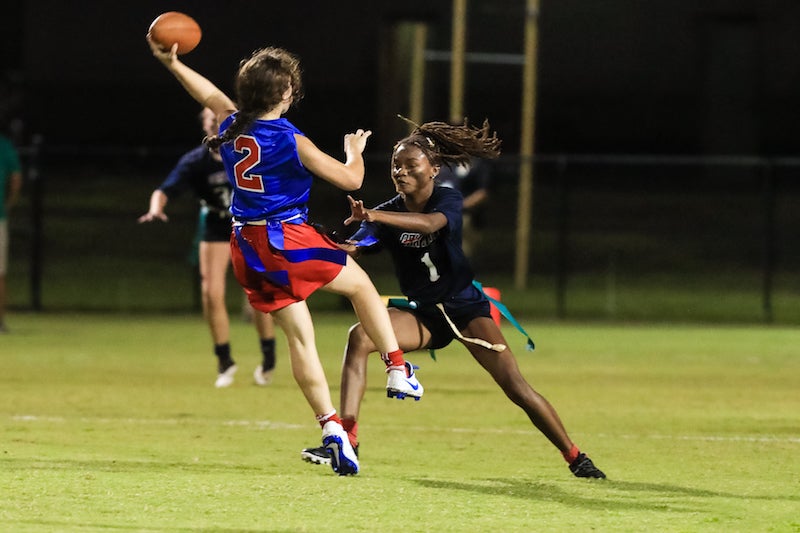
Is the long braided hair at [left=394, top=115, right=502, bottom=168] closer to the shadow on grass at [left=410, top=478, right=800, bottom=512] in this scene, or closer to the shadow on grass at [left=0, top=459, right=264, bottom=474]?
the shadow on grass at [left=410, top=478, right=800, bottom=512]

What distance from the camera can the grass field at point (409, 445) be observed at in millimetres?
7633

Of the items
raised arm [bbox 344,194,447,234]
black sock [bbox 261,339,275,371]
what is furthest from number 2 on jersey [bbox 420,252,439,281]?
black sock [bbox 261,339,275,371]

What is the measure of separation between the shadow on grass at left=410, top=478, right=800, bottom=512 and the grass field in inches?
0.6

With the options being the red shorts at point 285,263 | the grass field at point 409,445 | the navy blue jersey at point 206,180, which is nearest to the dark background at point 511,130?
the grass field at point 409,445

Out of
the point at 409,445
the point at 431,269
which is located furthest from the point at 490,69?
the point at 431,269

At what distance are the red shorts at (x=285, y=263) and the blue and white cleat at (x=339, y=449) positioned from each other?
0.65 m

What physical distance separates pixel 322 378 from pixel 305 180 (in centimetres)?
99

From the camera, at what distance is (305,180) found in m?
8.24

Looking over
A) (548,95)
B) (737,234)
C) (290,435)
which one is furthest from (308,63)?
(290,435)

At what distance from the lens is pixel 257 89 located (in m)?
8.09

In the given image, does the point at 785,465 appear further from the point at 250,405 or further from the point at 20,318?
the point at 20,318

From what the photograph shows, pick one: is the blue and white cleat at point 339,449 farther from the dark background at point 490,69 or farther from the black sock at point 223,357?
the dark background at point 490,69

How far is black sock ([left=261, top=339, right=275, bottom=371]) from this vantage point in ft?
44.1

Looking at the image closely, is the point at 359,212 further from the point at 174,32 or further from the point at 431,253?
the point at 174,32
